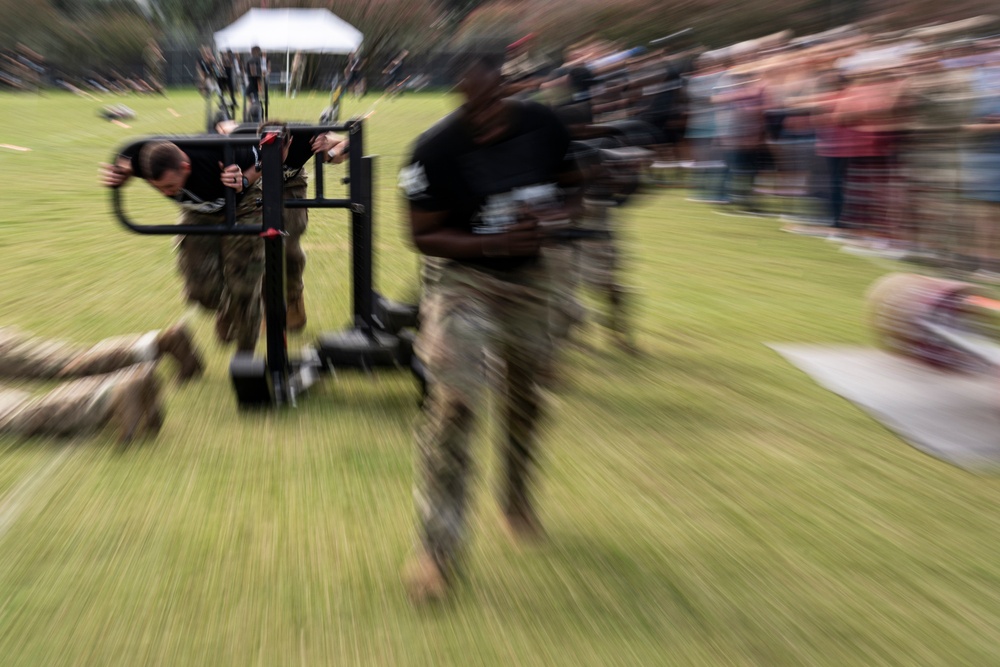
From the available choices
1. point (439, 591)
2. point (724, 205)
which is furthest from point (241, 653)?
point (724, 205)

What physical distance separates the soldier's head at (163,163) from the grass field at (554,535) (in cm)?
135

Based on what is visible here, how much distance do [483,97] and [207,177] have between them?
330cm

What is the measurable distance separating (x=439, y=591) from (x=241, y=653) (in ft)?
2.47

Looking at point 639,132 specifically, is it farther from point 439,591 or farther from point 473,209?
point 439,591

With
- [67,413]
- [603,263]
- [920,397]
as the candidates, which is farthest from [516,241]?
[920,397]

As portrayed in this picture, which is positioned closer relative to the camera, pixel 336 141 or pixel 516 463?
pixel 516 463

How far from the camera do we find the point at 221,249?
282 inches

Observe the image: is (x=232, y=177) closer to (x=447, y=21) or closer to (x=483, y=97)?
(x=483, y=97)

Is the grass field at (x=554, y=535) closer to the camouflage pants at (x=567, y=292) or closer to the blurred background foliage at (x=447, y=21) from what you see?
the camouflage pants at (x=567, y=292)

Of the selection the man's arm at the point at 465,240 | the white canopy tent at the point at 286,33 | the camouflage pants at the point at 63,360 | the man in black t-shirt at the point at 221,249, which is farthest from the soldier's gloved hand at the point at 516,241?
the white canopy tent at the point at 286,33

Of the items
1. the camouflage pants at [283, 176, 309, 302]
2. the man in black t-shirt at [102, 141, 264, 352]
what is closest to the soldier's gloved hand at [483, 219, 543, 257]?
the man in black t-shirt at [102, 141, 264, 352]

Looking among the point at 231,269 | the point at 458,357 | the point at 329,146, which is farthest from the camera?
the point at 329,146

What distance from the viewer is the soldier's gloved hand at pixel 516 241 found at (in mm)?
4000

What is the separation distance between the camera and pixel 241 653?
370 centimetres
